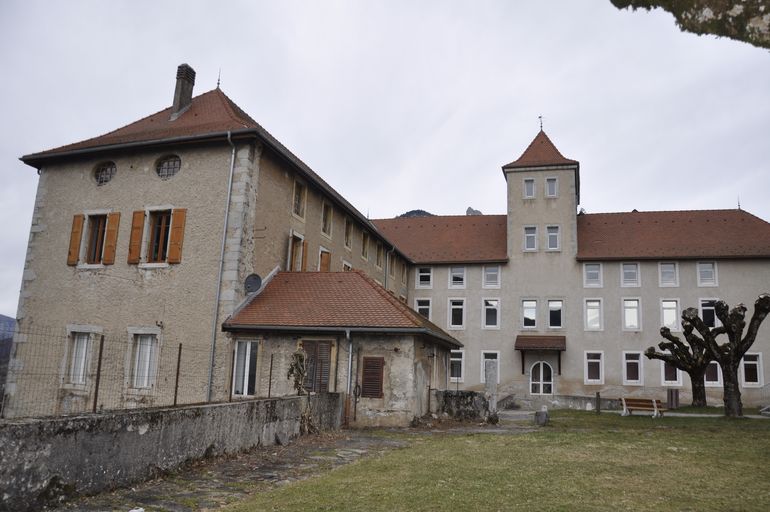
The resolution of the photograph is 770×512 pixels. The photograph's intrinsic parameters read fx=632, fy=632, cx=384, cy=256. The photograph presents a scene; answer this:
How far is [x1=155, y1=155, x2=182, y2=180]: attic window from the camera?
1975 centimetres

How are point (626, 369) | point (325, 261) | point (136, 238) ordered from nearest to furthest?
point (136, 238)
point (325, 261)
point (626, 369)

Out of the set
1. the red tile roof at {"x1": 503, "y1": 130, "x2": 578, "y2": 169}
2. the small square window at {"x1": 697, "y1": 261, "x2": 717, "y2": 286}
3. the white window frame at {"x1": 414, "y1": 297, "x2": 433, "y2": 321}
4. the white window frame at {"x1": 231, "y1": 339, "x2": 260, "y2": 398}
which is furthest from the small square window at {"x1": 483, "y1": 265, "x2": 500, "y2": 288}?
the white window frame at {"x1": 231, "y1": 339, "x2": 260, "y2": 398}

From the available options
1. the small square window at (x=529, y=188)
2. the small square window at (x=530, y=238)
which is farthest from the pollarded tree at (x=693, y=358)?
the small square window at (x=529, y=188)

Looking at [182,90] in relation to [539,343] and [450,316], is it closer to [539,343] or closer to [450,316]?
[450,316]

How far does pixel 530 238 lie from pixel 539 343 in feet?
20.3

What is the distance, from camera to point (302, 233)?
869 inches

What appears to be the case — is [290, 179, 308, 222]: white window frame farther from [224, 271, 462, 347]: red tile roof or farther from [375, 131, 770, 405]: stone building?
[375, 131, 770, 405]: stone building

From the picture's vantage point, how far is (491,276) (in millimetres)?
36625

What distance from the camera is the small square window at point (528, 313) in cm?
3525

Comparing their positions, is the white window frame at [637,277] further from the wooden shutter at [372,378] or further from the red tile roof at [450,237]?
the wooden shutter at [372,378]

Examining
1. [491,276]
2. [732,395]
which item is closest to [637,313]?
[491,276]

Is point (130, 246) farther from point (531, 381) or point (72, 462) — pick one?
point (531, 381)

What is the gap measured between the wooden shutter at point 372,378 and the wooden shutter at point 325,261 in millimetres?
7357

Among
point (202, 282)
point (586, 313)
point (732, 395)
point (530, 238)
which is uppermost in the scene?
point (530, 238)
